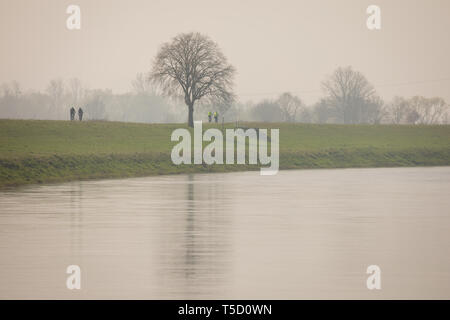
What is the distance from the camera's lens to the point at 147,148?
6950 cm

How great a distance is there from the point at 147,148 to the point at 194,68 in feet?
78.9

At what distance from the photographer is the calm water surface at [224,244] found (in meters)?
14.5

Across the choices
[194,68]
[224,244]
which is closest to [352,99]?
[194,68]

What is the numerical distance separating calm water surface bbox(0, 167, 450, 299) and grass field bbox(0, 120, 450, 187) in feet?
50.6

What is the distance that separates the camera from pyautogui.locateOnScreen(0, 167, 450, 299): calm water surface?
14453 millimetres

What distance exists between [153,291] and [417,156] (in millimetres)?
71547

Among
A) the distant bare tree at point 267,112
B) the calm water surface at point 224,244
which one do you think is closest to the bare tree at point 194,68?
the calm water surface at point 224,244

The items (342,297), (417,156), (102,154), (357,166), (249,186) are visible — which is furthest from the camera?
(417,156)

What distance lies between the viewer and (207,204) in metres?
31.6

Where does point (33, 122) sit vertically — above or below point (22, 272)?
above

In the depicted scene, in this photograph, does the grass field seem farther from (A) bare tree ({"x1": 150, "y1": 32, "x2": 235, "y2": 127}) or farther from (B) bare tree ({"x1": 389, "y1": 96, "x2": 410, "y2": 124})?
(B) bare tree ({"x1": 389, "y1": 96, "x2": 410, "y2": 124})

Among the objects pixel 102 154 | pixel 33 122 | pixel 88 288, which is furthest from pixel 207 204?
pixel 33 122

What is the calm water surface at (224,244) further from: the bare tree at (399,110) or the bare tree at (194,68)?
the bare tree at (399,110)

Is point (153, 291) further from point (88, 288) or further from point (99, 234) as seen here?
point (99, 234)
